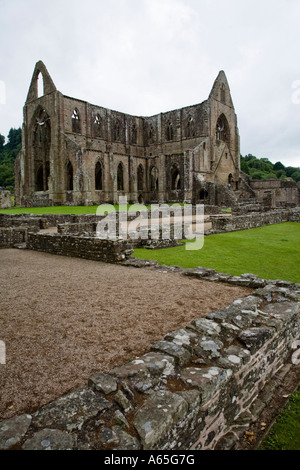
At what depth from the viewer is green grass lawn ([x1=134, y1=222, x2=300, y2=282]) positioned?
8422 mm

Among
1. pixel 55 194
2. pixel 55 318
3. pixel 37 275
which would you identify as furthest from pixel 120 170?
pixel 55 318

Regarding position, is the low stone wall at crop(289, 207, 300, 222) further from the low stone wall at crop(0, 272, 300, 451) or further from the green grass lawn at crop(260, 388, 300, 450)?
the green grass lawn at crop(260, 388, 300, 450)

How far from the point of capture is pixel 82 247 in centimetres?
985

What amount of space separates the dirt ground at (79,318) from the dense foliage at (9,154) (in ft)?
227

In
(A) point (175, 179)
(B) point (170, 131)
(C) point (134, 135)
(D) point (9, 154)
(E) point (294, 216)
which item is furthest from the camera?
(D) point (9, 154)

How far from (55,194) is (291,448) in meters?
35.7

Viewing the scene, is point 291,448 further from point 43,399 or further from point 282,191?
point 282,191

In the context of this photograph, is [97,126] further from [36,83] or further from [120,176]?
[36,83]

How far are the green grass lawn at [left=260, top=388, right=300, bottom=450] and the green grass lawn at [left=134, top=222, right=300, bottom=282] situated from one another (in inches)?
181

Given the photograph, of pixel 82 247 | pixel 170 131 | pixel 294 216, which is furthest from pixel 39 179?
pixel 82 247

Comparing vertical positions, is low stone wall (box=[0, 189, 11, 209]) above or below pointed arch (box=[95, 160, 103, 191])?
below

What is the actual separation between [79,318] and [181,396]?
2358 millimetres

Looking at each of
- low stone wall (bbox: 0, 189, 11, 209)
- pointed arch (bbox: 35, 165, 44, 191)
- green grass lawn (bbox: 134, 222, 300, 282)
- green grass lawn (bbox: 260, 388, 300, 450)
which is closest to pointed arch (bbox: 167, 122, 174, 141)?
pointed arch (bbox: 35, 165, 44, 191)

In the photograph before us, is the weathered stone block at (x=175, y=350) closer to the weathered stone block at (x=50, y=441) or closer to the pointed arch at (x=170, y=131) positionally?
the weathered stone block at (x=50, y=441)
